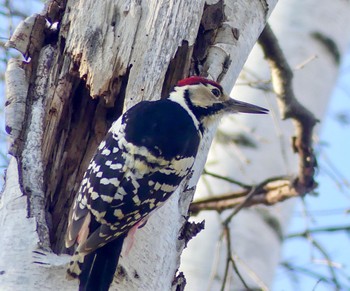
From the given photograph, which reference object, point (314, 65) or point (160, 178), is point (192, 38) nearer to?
point (160, 178)

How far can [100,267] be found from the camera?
2.96m

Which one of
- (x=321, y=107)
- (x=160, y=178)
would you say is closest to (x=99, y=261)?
(x=160, y=178)

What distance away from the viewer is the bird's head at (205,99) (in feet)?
11.7

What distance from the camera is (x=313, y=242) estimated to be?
15.3 feet

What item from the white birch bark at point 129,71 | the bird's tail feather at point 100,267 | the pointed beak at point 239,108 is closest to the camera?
the bird's tail feather at point 100,267

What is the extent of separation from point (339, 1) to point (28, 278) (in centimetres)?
305

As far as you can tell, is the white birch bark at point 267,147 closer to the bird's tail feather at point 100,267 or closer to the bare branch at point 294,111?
the bare branch at point 294,111

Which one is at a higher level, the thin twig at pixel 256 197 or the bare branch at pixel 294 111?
the bare branch at pixel 294 111

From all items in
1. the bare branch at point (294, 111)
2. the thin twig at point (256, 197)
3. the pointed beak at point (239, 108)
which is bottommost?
the thin twig at point (256, 197)

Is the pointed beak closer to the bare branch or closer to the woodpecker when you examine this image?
the woodpecker

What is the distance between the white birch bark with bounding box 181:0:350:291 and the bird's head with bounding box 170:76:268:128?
2.87ft

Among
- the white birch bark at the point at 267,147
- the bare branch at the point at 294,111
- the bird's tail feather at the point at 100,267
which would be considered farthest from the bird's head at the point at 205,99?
the white birch bark at the point at 267,147

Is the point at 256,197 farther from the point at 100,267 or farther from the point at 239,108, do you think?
the point at 100,267

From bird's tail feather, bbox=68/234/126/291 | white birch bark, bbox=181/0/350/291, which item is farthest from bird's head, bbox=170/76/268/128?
white birch bark, bbox=181/0/350/291
